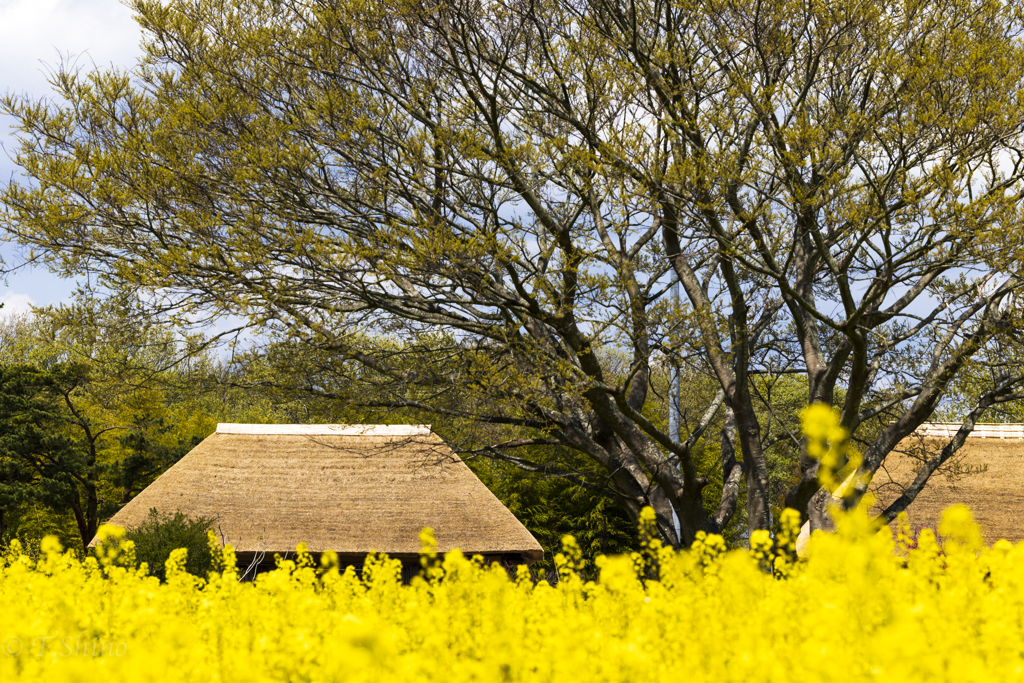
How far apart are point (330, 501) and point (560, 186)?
848cm

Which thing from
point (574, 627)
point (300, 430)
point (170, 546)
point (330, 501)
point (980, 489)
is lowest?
point (574, 627)

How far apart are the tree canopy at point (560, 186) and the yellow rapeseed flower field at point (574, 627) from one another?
3.40 meters

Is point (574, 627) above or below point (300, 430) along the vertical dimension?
below

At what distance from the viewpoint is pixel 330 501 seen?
47.7 ft

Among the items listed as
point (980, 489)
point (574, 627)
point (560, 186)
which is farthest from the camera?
point (980, 489)

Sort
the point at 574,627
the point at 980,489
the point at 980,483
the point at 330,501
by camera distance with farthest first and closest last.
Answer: the point at 330,501, the point at 980,483, the point at 980,489, the point at 574,627

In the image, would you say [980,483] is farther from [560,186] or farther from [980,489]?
[560,186]

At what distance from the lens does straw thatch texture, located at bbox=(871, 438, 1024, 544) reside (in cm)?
1338

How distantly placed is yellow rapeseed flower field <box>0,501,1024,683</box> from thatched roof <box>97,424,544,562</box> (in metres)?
8.67

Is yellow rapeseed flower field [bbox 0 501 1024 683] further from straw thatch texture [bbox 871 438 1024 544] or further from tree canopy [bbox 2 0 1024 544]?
straw thatch texture [bbox 871 438 1024 544]

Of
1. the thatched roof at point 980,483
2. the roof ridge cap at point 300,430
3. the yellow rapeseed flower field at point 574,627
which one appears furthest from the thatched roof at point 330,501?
the yellow rapeseed flower field at point 574,627

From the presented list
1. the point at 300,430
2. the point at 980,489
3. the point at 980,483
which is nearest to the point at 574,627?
the point at 980,489

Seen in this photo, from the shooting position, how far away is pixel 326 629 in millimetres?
3268

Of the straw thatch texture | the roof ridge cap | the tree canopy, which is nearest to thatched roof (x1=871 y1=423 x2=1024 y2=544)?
the straw thatch texture
